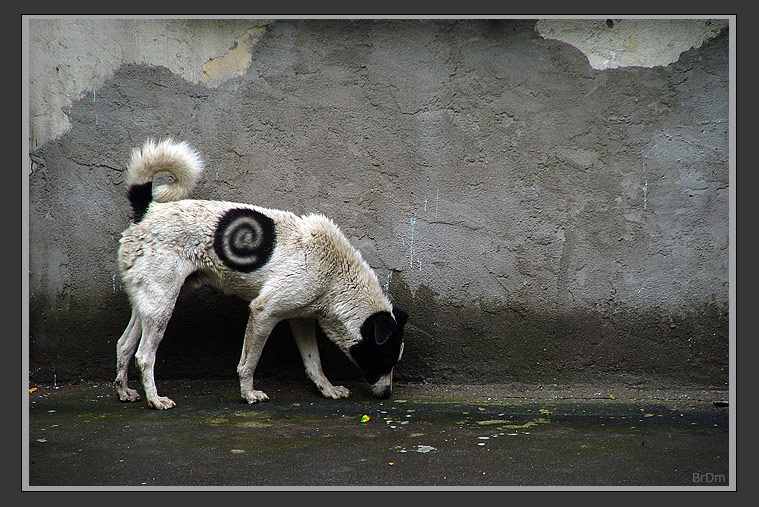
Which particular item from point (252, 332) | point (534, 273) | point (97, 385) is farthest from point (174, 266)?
point (534, 273)

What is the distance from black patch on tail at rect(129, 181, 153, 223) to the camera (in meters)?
5.11

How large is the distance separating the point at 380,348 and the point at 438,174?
1.53m

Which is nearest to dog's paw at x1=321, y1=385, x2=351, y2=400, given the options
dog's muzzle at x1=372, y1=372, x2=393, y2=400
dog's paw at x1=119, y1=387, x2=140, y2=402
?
dog's muzzle at x1=372, y1=372, x2=393, y2=400

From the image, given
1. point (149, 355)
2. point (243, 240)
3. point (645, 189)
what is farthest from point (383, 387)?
point (645, 189)

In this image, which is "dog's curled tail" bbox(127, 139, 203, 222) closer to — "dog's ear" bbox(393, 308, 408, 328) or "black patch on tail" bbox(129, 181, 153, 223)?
"black patch on tail" bbox(129, 181, 153, 223)

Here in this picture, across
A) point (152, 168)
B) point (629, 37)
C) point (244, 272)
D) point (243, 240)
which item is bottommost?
point (244, 272)

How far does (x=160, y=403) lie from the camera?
5.01m

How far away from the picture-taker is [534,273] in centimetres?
570

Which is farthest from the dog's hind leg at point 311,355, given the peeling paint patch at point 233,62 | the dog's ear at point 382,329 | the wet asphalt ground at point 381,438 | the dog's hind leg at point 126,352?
the peeling paint patch at point 233,62

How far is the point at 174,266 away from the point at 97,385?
1.49 m

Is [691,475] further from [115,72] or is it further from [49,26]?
Result: [49,26]

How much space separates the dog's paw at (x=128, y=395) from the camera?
525 cm

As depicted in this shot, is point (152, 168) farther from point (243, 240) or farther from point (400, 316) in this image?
point (400, 316)

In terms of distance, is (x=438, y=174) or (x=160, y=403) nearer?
(x=160, y=403)
